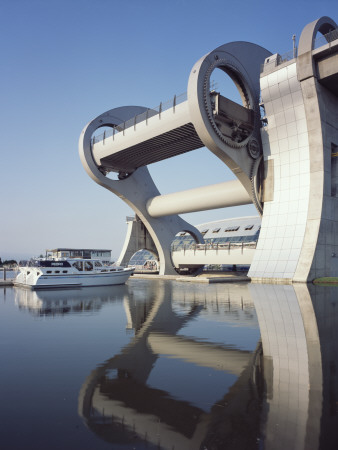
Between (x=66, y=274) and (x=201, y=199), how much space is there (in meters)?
17.9

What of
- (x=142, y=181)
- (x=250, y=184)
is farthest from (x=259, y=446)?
(x=142, y=181)

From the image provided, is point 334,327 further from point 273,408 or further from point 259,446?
point 259,446

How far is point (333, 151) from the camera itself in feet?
105

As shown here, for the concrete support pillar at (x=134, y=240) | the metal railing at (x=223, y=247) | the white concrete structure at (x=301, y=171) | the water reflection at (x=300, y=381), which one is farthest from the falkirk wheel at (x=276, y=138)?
the water reflection at (x=300, y=381)

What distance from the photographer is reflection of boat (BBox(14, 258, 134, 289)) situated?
2988 cm

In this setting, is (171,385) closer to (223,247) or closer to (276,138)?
(276,138)

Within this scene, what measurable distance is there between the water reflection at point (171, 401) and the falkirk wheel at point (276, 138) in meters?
22.4

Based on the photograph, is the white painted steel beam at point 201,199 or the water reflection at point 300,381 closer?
the water reflection at point 300,381

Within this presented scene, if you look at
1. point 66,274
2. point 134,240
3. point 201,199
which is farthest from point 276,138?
point 134,240

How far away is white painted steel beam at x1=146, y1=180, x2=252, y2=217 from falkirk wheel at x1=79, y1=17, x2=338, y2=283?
0.15 metres

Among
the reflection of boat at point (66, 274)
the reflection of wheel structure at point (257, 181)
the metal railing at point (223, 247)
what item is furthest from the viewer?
the metal railing at point (223, 247)

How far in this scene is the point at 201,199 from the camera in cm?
4172

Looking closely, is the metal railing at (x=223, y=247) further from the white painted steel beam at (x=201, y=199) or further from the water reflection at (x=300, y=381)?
the water reflection at (x=300, y=381)

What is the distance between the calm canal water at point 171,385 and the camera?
4.34 m
